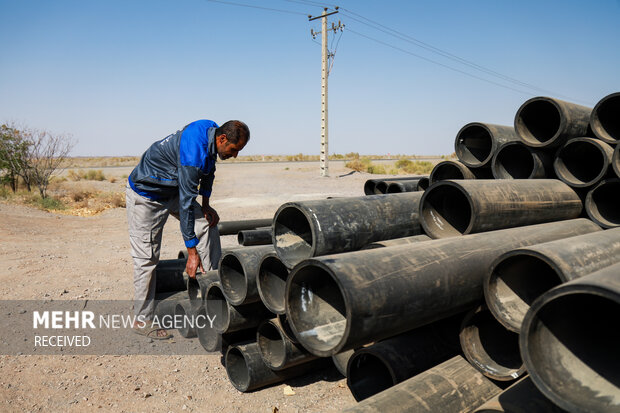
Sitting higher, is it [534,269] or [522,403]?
[534,269]

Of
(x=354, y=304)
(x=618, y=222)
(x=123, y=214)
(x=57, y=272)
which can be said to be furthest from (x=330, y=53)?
(x=354, y=304)

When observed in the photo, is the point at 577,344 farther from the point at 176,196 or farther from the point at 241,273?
the point at 176,196

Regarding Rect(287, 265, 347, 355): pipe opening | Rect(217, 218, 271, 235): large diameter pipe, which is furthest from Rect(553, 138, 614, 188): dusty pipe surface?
Rect(217, 218, 271, 235): large diameter pipe

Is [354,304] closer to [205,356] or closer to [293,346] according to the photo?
[293,346]

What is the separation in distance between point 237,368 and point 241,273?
742 millimetres

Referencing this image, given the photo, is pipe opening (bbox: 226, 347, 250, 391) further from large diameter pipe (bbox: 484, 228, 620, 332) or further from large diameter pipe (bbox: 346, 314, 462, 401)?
large diameter pipe (bbox: 484, 228, 620, 332)

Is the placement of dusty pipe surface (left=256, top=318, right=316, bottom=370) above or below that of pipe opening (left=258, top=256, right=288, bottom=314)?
below

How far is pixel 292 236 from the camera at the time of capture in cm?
272

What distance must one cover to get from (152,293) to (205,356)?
2.68ft

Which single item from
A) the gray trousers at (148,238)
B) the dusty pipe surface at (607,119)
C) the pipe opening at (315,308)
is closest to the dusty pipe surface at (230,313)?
the gray trousers at (148,238)

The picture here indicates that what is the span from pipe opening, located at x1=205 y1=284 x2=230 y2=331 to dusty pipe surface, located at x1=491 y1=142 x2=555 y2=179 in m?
2.50

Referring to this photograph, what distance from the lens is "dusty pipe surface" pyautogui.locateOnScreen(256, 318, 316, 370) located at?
9.21 ft

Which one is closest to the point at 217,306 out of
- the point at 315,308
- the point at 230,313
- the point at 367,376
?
the point at 230,313

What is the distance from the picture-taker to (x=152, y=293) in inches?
152
